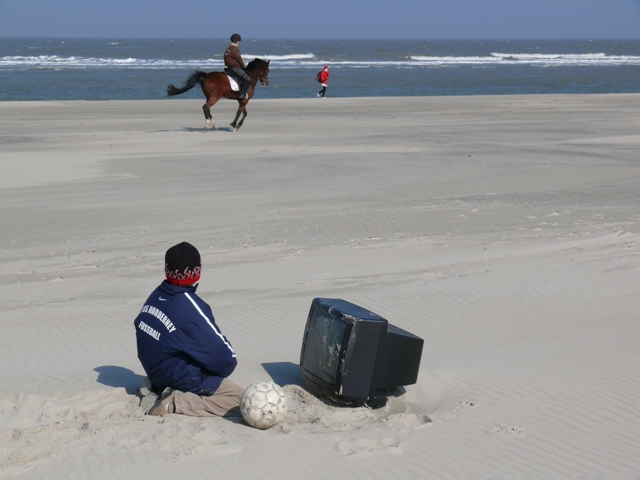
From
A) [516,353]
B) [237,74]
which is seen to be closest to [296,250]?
[516,353]

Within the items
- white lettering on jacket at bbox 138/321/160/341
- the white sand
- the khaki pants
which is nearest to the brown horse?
the white sand

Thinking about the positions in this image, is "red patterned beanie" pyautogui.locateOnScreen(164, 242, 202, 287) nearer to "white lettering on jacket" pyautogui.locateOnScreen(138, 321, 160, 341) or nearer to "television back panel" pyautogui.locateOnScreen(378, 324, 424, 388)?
"white lettering on jacket" pyautogui.locateOnScreen(138, 321, 160, 341)

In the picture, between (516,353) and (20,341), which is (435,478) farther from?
(20,341)

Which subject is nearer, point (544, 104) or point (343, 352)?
point (343, 352)

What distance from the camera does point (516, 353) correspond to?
6.26m

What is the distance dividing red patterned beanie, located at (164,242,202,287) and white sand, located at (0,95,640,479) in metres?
0.84

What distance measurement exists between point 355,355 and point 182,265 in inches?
48.3

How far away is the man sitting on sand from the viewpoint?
471cm

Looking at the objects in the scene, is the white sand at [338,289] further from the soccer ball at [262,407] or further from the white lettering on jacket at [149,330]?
the white lettering on jacket at [149,330]

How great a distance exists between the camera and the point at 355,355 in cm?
494

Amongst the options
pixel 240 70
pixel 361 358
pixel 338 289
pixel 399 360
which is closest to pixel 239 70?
pixel 240 70

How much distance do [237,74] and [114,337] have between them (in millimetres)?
14375

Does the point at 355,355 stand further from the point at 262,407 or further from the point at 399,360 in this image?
the point at 262,407

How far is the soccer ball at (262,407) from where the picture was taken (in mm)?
4586
